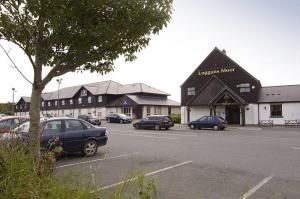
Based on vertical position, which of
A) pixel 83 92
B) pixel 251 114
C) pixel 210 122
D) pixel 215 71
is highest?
pixel 215 71

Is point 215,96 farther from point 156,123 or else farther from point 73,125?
point 73,125

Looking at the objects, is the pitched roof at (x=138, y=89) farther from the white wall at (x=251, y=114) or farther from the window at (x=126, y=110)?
the white wall at (x=251, y=114)

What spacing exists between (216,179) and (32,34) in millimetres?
5845

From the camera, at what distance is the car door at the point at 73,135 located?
12.6 metres

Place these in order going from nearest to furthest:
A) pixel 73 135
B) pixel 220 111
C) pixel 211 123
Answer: pixel 73 135, pixel 211 123, pixel 220 111

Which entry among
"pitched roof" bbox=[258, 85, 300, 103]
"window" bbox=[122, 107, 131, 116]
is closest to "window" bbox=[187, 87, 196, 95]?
"pitched roof" bbox=[258, 85, 300, 103]

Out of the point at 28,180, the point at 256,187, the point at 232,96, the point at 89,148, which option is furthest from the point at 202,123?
the point at 28,180

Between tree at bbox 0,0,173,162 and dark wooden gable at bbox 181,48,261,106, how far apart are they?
38501mm

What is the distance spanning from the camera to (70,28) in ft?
22.7

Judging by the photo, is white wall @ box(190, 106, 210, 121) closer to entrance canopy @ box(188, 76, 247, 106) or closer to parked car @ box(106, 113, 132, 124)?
entrance canopy @ box(188, 76, 247, 106)

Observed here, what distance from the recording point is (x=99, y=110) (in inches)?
2795

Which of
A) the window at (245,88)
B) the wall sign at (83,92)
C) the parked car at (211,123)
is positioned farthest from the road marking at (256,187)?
the wall sign at (83,92)

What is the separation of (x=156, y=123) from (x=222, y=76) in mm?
17282

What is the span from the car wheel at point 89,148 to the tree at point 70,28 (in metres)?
5.82
